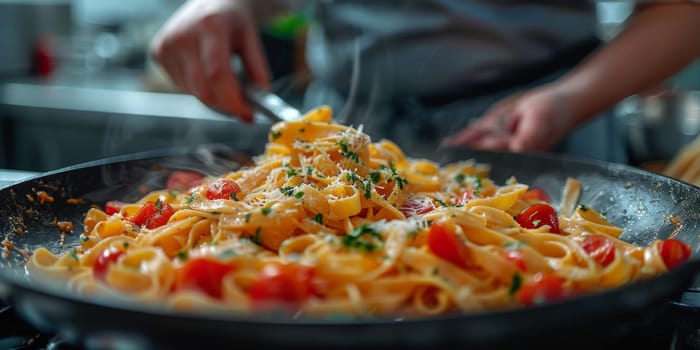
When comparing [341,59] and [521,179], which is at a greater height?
[341,59]

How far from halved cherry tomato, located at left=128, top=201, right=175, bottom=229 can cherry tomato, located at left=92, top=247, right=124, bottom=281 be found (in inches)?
13.9

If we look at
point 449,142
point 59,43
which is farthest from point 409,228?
point 59,43

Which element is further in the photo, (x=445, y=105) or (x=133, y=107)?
(x=133, y=107)

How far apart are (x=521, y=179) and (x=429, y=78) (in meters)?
1.00

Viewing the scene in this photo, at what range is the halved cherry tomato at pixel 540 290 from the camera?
4.14 ft

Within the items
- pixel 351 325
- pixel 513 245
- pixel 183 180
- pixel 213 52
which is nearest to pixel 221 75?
pixel 213 52

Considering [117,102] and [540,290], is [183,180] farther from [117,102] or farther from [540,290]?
[117,102]

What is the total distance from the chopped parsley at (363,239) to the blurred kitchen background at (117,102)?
2.17 metres

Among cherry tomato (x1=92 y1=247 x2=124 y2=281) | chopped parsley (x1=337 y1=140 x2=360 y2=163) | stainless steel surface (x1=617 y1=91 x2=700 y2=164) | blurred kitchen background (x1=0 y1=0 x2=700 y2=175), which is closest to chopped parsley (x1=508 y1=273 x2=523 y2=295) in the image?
chopped parsley (x1=337 y1=140 x2=360 y2=163)

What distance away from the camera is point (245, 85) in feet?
8.98

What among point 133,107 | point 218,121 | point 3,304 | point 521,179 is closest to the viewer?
point 3,304

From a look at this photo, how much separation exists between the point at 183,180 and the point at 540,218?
119 centimetres

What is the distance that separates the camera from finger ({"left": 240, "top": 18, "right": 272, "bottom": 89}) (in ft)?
9.17

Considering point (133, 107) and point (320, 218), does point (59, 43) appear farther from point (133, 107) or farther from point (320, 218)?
point (320, 218)
